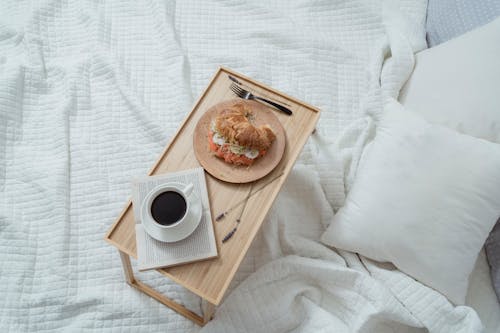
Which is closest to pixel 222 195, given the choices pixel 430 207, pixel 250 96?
pixel 250 96

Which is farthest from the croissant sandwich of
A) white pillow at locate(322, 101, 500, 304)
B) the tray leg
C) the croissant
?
the tray leg

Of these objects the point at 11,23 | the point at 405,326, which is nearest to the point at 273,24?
the point at 11,23

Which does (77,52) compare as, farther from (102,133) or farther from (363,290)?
(363,290)

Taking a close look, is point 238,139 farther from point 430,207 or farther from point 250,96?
point 430,207

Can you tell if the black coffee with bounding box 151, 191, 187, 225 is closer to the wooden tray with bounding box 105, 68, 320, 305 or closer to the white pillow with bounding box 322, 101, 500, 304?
the wooden tray with bounding box 105, 68, 320, 305

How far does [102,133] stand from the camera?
4.50ft

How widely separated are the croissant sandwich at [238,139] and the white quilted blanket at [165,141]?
243mm

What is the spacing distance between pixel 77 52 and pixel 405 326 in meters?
1.46

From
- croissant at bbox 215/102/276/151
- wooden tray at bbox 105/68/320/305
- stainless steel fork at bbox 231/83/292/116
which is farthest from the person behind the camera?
stainless steel fork at bbox 231/83/292/116

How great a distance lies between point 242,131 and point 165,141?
0.42 meters

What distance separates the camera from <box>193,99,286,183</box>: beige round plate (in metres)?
1.06

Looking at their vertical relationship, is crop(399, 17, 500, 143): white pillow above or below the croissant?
above

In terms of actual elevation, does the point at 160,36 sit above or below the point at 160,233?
above

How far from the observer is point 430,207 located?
1.04m
